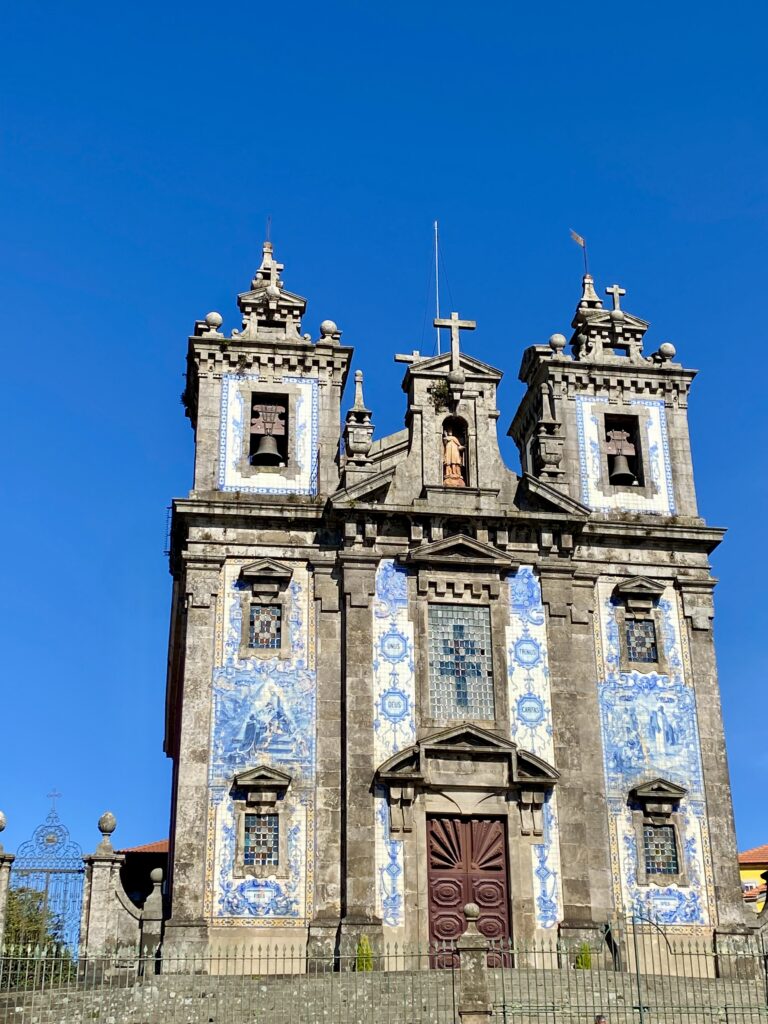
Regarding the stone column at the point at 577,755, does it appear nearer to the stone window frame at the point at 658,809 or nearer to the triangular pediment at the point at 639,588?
the triangular pediment at the point at 639,588

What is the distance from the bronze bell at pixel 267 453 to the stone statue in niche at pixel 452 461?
10.8ft

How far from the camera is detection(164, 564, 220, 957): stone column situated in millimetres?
24812

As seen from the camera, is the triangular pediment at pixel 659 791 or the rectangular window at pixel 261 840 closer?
the rectangular window at pixel 261 840

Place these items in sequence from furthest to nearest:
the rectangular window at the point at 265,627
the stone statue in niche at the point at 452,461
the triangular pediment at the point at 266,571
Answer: the stone statue in niche at the point at 452,461, the triangular pediment at the point at 266,571, the rectangular window at the point at 265,627

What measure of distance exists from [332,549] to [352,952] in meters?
7.62

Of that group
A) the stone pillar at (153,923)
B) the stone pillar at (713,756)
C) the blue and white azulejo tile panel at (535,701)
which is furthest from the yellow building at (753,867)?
the stone pillar at (153,923)

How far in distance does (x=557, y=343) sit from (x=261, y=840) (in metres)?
12.4

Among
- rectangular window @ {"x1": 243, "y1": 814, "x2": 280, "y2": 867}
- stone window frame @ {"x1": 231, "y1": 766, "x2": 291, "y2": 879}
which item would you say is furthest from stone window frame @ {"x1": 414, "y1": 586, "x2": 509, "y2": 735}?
rectangular window @ {"x1": 243, "y1": 814, "x2": 280, "y2": 867}

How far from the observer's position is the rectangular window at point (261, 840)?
1006 inches

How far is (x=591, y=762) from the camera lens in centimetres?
2708

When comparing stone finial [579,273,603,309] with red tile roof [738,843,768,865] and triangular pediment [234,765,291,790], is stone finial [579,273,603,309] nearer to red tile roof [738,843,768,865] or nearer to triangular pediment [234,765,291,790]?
triangular pediment [234,765,291,790]

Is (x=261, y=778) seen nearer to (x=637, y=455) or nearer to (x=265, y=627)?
(x=265, y=627)

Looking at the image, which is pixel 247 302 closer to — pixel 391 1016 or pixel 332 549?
pixel 332 549

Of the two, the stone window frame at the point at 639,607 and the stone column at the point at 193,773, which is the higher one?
the stone window frame at the point at 639,607
